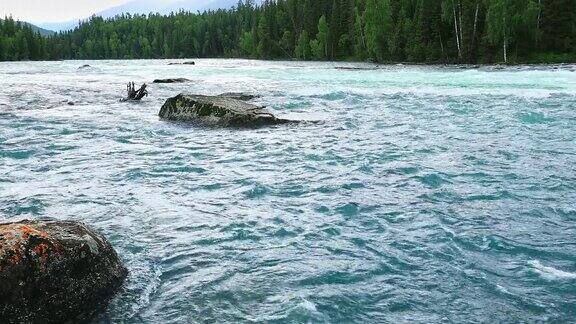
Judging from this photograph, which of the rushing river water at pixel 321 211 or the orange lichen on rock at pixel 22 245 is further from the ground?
the orange lichen on rock at pixel 22 245

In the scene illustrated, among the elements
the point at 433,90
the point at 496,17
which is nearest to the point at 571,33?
the point at 496,17

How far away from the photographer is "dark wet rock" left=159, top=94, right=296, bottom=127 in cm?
2119

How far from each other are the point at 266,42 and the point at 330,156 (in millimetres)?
128569

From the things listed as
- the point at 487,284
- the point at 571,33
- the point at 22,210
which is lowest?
the point at 487,284

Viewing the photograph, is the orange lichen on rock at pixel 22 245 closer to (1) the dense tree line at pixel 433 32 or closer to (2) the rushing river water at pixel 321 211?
(2) the rushing river water at pixel 321 211

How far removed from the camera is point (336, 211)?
1024 centimetres

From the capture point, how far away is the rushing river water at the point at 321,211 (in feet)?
22.1

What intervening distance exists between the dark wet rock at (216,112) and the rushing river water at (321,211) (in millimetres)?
894

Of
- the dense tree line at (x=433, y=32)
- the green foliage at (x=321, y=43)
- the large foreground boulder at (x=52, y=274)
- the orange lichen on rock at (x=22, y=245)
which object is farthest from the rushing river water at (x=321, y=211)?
the green foliage at (x=321, y=43)

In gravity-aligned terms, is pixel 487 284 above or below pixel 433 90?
below

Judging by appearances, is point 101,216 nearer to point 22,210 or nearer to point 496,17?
point 22,210

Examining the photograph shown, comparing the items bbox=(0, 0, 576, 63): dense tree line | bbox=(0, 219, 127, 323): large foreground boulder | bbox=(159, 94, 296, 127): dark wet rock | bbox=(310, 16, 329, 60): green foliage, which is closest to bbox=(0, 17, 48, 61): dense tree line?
bbox=(0, 0, 576, 63): dense tree line

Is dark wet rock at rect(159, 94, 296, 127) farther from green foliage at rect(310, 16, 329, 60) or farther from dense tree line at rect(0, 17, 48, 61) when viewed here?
dense tree line at rect(0, 17, 48, 61)

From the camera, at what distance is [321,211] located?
33.6ft
